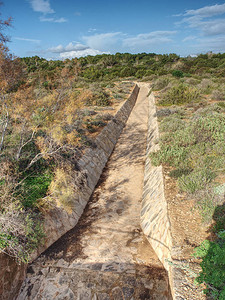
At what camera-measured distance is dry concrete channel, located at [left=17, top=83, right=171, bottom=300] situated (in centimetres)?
509

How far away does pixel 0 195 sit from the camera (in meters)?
6.25

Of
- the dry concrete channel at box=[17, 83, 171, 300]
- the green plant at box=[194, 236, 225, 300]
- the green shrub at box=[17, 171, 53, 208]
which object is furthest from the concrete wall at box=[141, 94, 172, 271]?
the green shrub at box=[17, 171, 53, 208]

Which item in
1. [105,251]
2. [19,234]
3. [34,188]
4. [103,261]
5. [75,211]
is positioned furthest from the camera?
[75,211]

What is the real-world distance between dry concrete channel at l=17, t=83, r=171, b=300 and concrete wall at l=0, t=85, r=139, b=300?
24 centimetres

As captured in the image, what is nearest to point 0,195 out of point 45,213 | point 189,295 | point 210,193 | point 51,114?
point 45,213

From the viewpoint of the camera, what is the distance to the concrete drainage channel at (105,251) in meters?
5.14

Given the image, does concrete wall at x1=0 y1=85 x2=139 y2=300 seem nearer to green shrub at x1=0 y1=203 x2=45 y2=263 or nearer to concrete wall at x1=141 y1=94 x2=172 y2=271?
green shrub at x1=0 y1=203 x2=45 y2=263

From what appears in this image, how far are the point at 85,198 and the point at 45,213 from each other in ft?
9.34

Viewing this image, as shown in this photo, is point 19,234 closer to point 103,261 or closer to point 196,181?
point 103,261

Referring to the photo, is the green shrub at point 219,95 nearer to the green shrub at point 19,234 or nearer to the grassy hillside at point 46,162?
the grassy hillside at point 46,162

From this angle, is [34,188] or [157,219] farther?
[34,188]

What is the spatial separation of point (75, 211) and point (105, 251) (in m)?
2.48

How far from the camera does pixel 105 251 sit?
21.0 ft

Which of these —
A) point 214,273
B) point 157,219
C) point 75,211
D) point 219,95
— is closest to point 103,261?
point 157,219
